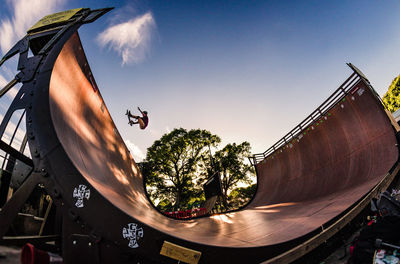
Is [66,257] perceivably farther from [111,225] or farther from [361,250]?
[361,250]

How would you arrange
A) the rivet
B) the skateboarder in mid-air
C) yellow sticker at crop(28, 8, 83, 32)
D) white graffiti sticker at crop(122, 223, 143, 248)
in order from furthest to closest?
the skateboarder in mid-air, yellow sticker at crop(28, 8, 83, 32), the rivet, white graffiti sticker at crop(122, 223, 143, 248)

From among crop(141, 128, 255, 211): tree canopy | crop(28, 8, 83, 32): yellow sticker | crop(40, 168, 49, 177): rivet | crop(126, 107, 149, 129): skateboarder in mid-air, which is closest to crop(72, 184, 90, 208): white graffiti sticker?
crop(40, 168, 49, 177): rivet

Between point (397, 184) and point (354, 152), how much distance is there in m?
1.90

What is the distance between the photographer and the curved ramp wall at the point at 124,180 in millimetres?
1915

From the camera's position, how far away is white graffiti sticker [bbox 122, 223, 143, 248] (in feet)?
6.15

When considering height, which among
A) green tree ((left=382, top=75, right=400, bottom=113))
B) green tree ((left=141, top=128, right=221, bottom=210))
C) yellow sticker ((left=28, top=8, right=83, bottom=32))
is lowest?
green tree ((left=141, top=128, right=221, bottom=210))

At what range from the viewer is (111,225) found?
1.89m

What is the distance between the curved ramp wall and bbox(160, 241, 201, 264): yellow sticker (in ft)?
0.17

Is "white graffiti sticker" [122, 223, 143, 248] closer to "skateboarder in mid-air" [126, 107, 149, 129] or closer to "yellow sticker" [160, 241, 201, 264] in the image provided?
"yellow sticker" [160, 241, 201, 264]

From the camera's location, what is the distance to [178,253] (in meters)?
1.90

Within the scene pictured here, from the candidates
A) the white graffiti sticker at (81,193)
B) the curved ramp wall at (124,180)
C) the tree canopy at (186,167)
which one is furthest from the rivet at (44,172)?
the tree canopy at (186,167)

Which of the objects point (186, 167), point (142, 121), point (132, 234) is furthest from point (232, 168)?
point (132, 234)

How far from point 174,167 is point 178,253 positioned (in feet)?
78.7

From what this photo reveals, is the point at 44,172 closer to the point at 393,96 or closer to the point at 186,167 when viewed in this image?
the point at 186,167
